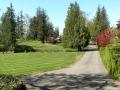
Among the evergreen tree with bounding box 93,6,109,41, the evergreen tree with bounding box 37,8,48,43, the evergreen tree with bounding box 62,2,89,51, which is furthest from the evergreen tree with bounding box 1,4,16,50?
the evergreen tree with bounding box 93,6,109,41

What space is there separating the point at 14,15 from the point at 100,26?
45.0 m

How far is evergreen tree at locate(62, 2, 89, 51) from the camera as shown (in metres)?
53.2

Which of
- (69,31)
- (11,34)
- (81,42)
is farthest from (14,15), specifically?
(81,42)

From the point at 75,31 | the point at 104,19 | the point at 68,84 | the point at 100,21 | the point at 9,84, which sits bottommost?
the point at 68,84

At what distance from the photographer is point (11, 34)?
56.0 m

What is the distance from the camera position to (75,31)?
53.2 m

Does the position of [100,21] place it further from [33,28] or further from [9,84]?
[9,84]

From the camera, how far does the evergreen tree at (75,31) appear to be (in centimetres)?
5316

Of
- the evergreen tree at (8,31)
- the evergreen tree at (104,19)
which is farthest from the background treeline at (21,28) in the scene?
the evergreen tree at (104,19)

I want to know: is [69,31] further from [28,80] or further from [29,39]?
[29,39]

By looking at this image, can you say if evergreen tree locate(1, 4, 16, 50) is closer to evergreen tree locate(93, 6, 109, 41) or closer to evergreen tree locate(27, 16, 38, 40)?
evergreen tree locate(27, 16, 38, 40)

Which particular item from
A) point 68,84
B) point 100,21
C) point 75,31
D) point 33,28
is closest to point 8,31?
point 75,31

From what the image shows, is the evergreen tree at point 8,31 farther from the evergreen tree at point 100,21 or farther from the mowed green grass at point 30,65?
the evergreen tree at point 100,21

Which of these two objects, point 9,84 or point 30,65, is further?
point 30,65
